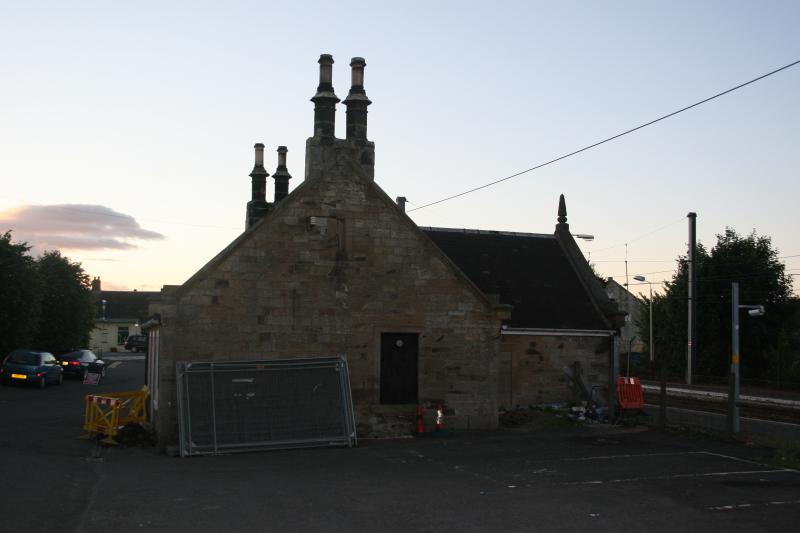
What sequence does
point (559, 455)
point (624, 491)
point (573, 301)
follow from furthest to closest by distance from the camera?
point (573, 301)
point (559, 455)
point (624, 491)

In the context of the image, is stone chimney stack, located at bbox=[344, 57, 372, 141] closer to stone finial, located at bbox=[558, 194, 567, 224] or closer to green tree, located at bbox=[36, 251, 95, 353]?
stone finial, located at bbox=[558, 194, 567, 224]

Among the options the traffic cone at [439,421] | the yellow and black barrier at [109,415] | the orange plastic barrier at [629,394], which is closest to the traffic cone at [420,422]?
the traffic cone at [439,421]

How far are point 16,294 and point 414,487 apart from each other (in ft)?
103

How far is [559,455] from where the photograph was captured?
16.4m

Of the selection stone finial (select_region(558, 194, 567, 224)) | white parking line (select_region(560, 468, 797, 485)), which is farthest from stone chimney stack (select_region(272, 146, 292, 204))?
white parking line (select_region(560, 468, 797, 485))

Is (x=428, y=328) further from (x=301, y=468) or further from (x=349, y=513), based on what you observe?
(x=349, y=513)

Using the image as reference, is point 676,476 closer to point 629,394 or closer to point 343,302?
point 343,302

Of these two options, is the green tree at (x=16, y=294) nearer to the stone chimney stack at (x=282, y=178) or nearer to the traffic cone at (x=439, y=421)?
the stone chimney stack at (x=282, y=178)

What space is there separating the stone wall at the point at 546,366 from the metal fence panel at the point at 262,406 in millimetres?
6692

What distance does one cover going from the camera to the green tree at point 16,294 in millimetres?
37969

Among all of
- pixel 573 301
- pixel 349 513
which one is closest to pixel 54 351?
pixel 573 301

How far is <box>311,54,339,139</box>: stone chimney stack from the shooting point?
20359 millimetres

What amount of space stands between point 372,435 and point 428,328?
2870 millimetres

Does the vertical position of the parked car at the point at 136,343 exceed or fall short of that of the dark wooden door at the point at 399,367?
it falls short
